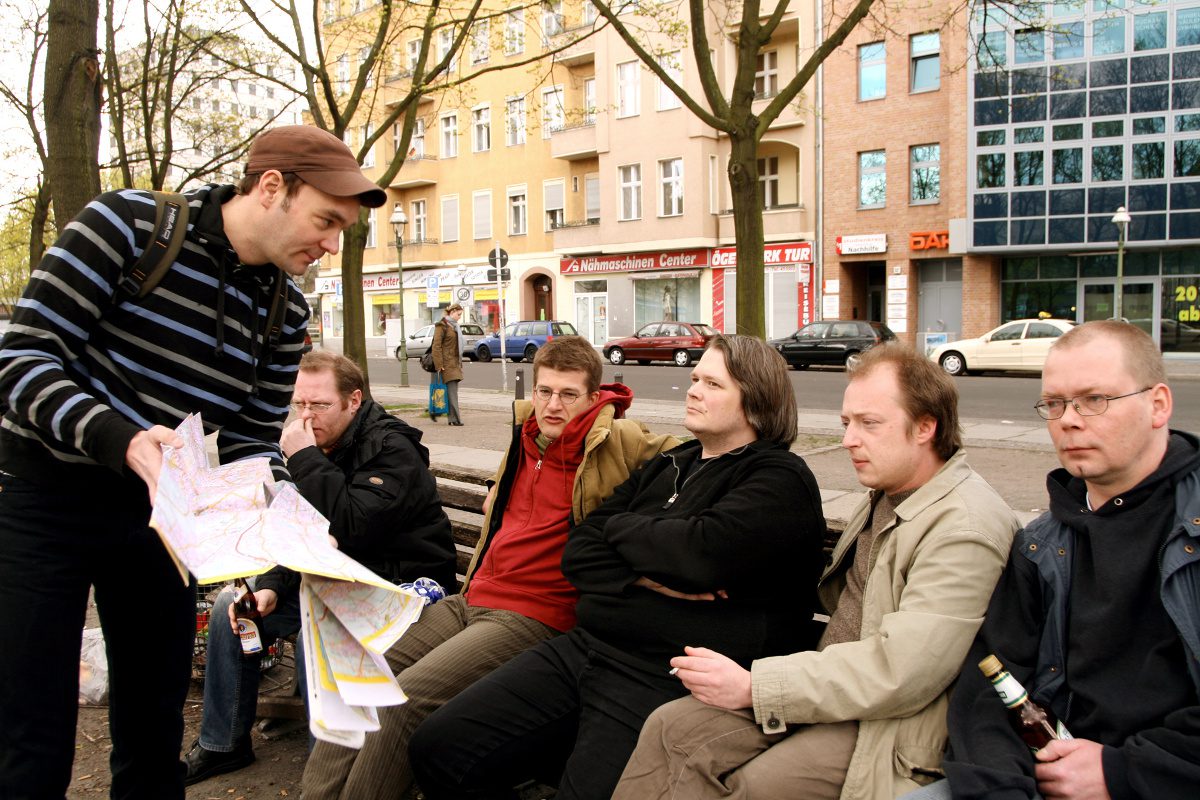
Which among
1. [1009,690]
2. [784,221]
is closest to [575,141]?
[784,221]

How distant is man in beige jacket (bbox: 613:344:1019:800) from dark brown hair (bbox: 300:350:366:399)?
6.30 ft

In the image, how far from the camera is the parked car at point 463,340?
36750 millimetres

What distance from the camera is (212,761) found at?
3715mm

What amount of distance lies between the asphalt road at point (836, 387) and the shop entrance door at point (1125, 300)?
616 cm

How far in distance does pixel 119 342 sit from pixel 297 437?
1.36m

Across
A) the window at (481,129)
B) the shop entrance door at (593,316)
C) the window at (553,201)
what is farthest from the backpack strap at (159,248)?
the window at (481,129)

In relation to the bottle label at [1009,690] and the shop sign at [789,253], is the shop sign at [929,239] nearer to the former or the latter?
the shop sign at [789,253]

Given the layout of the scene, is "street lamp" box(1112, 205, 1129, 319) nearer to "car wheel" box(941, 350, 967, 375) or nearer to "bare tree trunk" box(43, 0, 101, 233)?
"car wheel" box(941, 350, 967, 375)

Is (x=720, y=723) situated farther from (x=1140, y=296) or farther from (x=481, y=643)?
(x=1140, y=296)

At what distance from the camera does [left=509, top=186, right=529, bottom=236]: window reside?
43.0 metres

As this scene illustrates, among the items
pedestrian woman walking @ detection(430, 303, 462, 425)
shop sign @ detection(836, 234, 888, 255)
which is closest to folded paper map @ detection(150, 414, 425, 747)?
pedestrian woman walking @ detection(430, 303, 462, 425)

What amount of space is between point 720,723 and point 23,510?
70.8 inches

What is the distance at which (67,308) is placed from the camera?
7.52ft

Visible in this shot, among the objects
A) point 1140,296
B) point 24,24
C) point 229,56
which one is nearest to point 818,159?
point 1140,296
